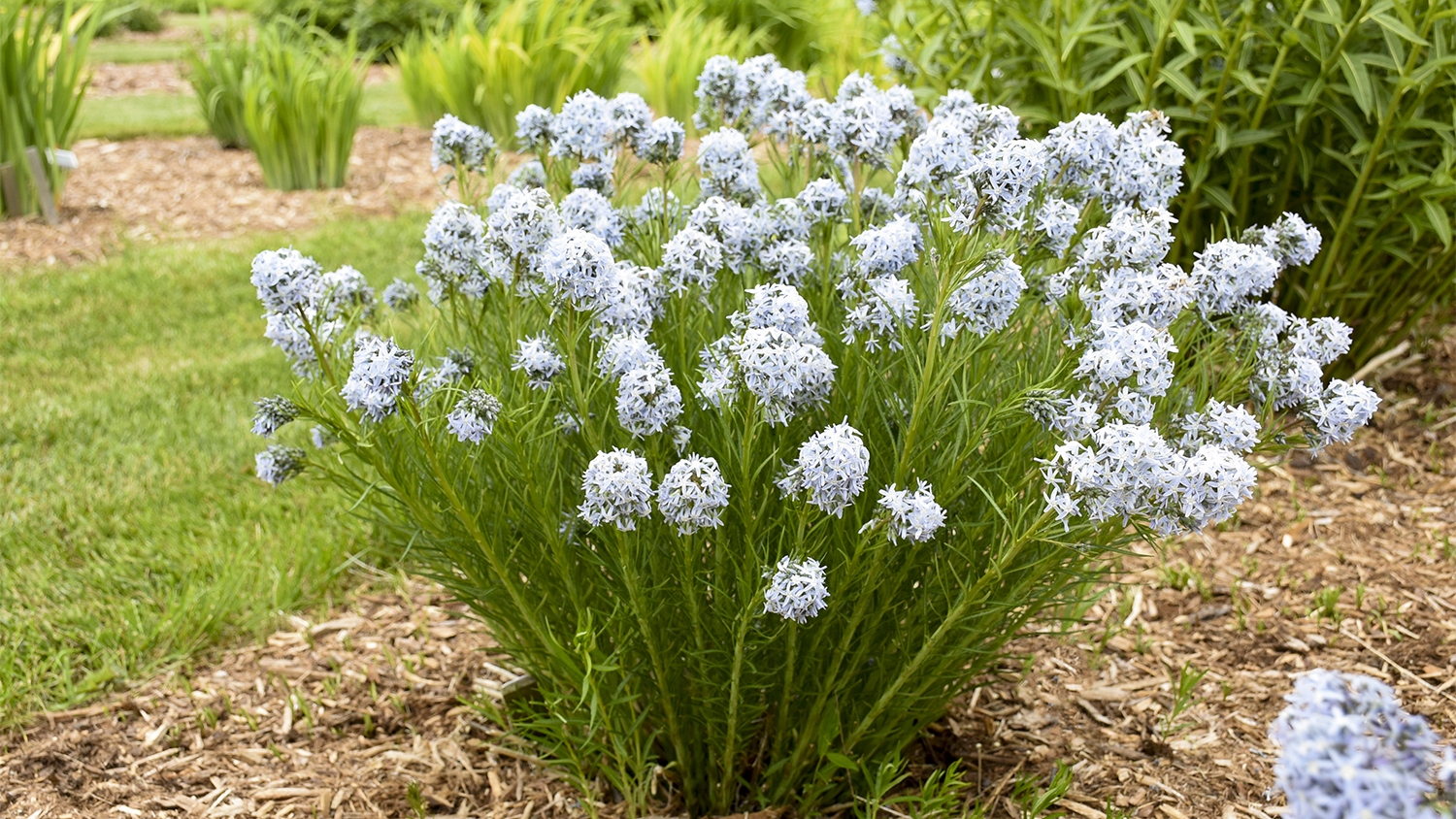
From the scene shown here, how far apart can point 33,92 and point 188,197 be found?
1418 millimetres

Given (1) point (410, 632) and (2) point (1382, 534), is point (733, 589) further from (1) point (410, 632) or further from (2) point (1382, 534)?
(2) point (1382, 534)

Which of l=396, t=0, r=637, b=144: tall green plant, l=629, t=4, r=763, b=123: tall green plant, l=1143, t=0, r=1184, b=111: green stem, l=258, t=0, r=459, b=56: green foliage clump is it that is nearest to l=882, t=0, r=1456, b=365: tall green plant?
l=1143, t=0, r=1184, b=111: green stem

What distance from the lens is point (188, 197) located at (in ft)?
27.6

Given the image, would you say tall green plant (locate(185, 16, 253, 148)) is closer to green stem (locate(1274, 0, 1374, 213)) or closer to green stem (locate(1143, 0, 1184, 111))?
green stem (locate(1143, 0, 1184, 111))

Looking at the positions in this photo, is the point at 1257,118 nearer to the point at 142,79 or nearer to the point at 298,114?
the point at 298,114

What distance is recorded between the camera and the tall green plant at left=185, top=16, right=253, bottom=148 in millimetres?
8906

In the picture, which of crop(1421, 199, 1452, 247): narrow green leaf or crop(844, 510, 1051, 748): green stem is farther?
crop(1421, 199, 1452, 247): narrow green leaf

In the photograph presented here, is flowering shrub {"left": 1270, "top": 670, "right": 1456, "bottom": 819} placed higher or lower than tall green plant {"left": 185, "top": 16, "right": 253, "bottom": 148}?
lower

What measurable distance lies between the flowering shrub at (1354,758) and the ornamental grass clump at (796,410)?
611 millimetres

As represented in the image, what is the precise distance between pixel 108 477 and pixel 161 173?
5183mm

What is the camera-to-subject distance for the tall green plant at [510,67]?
358 inches

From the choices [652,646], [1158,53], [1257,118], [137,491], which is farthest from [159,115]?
[652,646]

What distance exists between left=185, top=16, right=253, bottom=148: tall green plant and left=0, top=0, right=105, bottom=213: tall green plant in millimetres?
1238

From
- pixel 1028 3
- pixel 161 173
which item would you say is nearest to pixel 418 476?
pixel 1028 3
